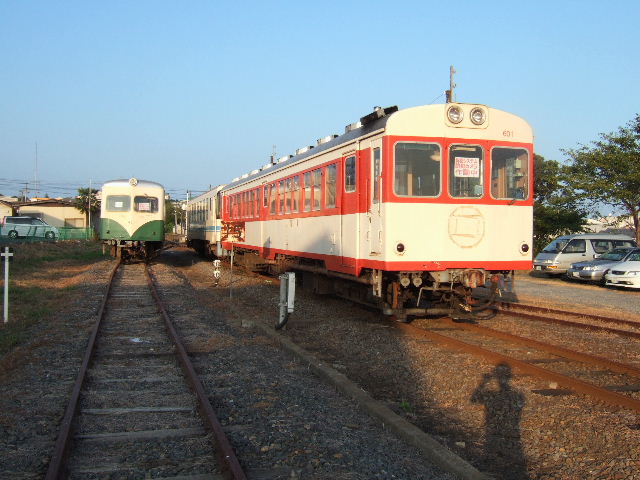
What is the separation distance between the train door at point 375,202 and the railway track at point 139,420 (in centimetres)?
311

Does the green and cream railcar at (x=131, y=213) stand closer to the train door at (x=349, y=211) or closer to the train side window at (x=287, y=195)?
the train side window at (x=287, y=195)

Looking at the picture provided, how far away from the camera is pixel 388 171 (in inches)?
356

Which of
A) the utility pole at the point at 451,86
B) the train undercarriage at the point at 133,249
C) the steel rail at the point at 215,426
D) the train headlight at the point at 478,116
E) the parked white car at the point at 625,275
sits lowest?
the steel rail at the point at 215,426

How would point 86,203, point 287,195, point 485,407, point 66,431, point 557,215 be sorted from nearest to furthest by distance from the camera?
point 66,431 < point 485,407 < point 287,195 < point 557,215 < point 86,203

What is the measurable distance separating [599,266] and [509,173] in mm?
11610

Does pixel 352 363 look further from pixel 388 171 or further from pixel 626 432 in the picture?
pixel 626 432

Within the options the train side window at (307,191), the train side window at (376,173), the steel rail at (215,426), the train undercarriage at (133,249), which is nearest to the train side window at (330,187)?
the train side window at (307,191)

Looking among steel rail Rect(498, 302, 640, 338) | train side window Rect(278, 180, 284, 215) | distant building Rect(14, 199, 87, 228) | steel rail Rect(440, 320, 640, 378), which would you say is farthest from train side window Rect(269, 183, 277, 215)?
distant building Rect(14, 199, 87, 228)

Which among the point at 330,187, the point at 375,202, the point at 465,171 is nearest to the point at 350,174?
the point at 330,187

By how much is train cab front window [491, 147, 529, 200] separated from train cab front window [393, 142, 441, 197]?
3.03 feet

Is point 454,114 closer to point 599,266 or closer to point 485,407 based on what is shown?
point 485,407

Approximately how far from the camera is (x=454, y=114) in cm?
935

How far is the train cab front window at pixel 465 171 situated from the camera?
9.38m

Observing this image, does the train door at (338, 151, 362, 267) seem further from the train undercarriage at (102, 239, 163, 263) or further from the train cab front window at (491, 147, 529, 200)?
the train undercarriage at (102, 239, 163, 263)
